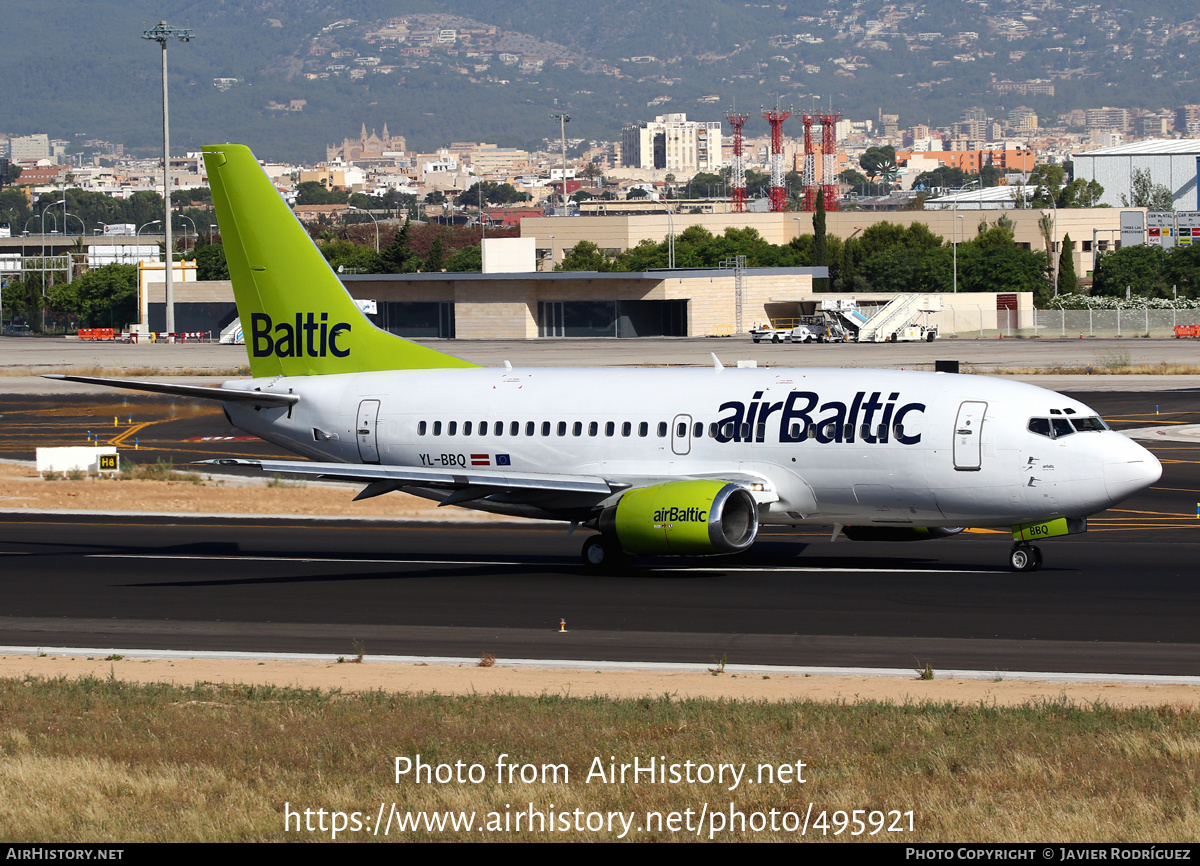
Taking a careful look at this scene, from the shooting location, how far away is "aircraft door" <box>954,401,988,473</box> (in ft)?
97.9

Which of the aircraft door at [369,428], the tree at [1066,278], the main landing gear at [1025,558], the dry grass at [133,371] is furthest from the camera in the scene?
the tree at [1066,278]

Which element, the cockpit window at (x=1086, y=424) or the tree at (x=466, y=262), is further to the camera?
the tree at (x=466, y=262)

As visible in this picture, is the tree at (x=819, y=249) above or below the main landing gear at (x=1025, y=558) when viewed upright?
above

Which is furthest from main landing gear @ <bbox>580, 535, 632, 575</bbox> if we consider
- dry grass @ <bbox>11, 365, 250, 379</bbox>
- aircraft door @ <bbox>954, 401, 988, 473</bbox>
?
dry grass @ <bbox>11, 365, 250, 379</bbox>

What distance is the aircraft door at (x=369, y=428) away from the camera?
3553cm

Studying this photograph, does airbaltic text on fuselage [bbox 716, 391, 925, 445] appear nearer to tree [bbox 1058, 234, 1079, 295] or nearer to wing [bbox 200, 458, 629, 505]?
wing [bbox 200, 458, 629, 505]

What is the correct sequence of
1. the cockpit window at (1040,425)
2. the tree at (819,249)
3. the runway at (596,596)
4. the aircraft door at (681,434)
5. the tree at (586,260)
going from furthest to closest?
the tree at (586,260) < the tree at (819,249) < the aircraft door at (681,434) < the cockpit window at (1040,425) < the runway at (596,596)

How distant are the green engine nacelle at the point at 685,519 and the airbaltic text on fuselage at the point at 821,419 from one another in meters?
1.67

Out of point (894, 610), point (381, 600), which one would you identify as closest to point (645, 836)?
point (894, 610)

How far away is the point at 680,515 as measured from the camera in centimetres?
3008

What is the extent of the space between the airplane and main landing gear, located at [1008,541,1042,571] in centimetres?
4

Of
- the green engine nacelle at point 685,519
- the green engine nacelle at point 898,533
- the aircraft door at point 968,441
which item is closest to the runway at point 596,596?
the green engine nacelle at point 898,533

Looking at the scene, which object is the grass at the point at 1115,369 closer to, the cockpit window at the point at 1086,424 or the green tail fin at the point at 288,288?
the green tail fin at the point at 288,288
